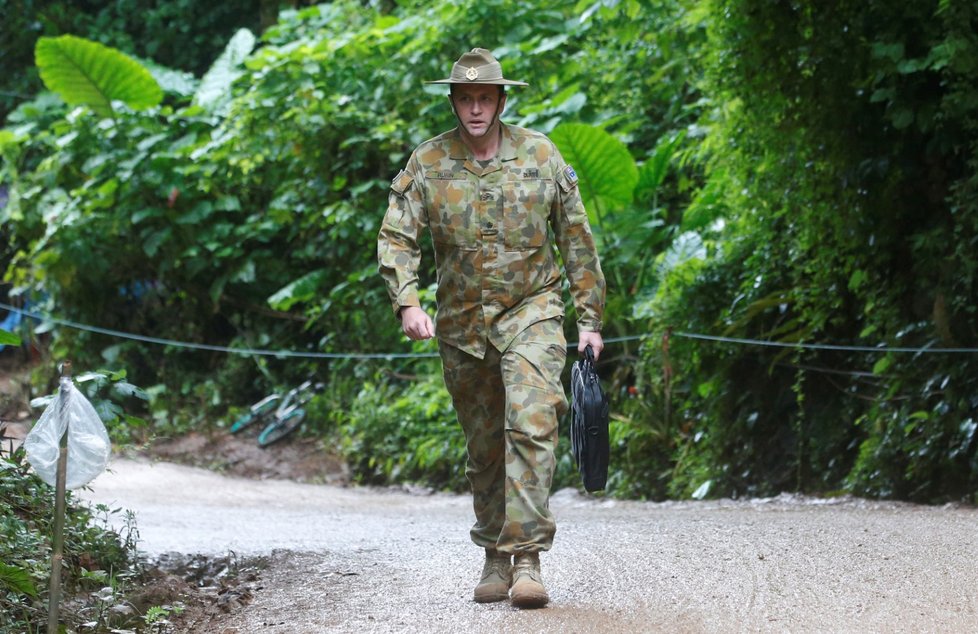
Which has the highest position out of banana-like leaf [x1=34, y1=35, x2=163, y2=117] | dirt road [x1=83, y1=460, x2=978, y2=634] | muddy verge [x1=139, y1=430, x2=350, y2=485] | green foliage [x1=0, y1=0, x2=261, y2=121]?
green foliage [x1=0, y1=0, x2=261, y2=121]

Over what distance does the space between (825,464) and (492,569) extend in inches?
156

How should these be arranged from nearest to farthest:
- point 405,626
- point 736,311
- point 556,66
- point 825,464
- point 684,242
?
point 405,626
point 825,464
point 736,311
point 684,242
point 556,66

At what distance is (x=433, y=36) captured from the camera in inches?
534

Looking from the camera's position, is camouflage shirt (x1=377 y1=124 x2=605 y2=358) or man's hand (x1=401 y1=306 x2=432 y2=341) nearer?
man's hand (x1=401 y1=306 x2=432 y2=341)

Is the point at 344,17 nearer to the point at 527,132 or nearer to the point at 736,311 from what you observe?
the point at 736,311

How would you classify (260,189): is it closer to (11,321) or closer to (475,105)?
(11,321)

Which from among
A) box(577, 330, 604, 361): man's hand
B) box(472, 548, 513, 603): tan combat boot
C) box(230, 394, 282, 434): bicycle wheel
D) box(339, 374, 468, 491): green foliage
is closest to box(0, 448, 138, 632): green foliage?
box(472, 548, 513, 603): tan combat boot

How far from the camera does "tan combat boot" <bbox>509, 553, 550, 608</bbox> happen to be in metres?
4.49

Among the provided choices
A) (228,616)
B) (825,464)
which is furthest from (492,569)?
(825,464)

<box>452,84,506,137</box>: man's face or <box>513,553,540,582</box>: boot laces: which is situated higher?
<box>452,84,506,137</box>: man's face

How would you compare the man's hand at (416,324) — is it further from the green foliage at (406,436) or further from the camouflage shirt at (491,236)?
the green foliage at (406,436)

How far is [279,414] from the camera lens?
13930 millimetres

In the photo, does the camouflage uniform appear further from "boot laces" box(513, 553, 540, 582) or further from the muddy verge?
the muddy verge

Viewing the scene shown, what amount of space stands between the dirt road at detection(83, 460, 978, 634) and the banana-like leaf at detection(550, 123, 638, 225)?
305cm
